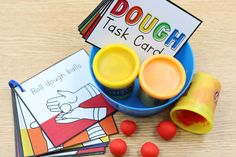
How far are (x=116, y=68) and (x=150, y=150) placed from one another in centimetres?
15

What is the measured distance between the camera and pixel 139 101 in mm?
697

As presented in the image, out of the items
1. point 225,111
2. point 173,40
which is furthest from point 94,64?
point 225,111

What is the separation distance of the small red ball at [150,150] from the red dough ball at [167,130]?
0.03 m

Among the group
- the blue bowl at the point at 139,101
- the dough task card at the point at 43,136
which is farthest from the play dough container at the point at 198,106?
the dough task card at the point at 43,136

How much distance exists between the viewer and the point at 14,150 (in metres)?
Result: 0.66

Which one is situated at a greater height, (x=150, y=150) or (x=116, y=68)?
(x=116, y=68)

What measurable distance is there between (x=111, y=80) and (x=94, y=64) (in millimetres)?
39

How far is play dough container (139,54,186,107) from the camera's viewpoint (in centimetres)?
61

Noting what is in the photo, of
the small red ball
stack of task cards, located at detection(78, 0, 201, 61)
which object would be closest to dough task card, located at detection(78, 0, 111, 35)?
stack of task cards, located at detection(78, 0, 201, 61)

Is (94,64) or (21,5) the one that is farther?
(21,5)

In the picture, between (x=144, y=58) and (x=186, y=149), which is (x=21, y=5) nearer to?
(x=144, y=58)


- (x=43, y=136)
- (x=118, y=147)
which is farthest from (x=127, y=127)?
(x=43, y=136)

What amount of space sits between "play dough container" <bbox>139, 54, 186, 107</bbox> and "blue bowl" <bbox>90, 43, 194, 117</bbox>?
0.02m

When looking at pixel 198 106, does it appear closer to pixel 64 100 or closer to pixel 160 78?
pixel 160 78
